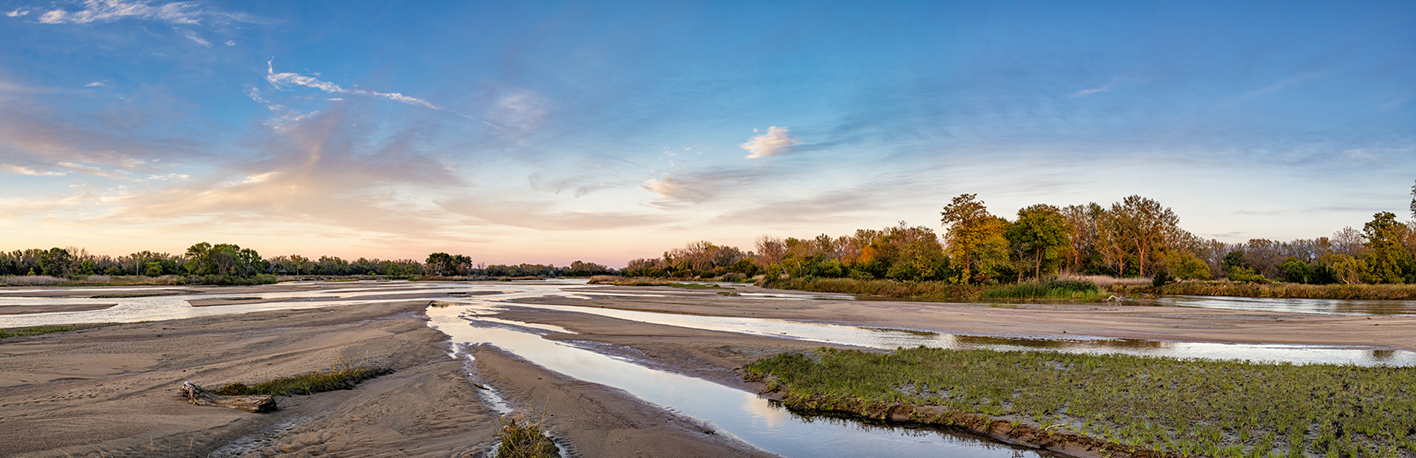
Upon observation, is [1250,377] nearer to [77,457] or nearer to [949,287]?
[77,457]

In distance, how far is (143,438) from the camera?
673 cm

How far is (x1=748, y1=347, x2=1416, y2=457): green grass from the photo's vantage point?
6934 millimetres

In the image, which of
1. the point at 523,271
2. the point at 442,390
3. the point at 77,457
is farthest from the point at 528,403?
the point at 523,271

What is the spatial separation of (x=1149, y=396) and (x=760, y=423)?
5813mm

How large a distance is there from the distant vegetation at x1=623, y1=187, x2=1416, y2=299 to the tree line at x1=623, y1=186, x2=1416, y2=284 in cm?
12

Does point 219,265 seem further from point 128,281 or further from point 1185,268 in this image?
point 1185,268

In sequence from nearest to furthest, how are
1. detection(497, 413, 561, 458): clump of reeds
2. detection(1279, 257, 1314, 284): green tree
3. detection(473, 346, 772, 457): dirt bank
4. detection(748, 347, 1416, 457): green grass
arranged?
detection(497, 413, 561, 458): clump of reeds, detection(748, 347, 1416, 457): green grass, detection(473, 346, 772, 457): dirt bank, detection(1279, 257, 1314, 284): green tree

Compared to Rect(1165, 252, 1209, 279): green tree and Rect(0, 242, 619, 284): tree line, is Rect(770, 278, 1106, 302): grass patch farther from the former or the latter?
Rect(0, 242, 619, 284): tree line

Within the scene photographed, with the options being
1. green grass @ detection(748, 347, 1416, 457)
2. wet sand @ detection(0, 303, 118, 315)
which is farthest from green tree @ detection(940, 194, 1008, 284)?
wet sand @ detection(0, 303, 118, 315)

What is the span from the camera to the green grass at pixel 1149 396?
6.93m

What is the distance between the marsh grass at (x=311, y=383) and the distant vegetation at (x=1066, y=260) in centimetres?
3740

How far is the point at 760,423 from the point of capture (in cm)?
932

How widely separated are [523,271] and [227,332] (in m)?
156

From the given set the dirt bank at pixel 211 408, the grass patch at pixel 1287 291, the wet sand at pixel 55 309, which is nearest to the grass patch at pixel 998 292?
the grass patch at pixel 1287 291
